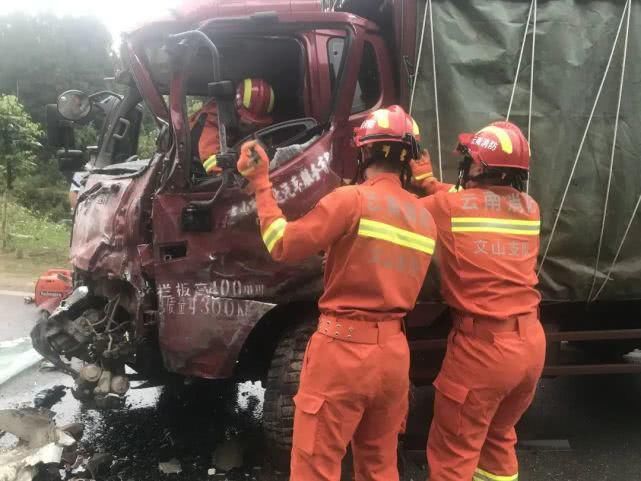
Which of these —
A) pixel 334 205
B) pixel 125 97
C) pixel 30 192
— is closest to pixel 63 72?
pixel 30 192

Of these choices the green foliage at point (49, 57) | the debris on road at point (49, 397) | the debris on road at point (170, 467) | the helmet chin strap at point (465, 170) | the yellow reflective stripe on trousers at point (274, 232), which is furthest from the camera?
the green foliage at point (49, 57)

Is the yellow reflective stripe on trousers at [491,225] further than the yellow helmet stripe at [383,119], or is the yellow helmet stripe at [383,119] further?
the yellow reflective stripe on trousers at [491,225]

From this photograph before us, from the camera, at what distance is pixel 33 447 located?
338 centimetres

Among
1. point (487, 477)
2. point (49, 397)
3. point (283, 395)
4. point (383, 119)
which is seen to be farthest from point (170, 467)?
point (383, 119)

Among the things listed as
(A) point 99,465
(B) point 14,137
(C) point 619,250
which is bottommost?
(B) point 14,137

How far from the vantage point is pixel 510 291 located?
8.96 feet

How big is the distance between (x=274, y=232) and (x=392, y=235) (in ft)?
1.50

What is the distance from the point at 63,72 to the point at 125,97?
4337 cm

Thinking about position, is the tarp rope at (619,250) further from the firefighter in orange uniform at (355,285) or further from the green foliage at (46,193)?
the green foliage at (46,193)

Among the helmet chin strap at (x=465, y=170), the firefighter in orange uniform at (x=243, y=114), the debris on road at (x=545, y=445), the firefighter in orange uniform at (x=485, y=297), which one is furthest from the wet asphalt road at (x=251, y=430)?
→ the firefighter in orange uniform at (x=243, y=114)

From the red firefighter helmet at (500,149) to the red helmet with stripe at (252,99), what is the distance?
125cm

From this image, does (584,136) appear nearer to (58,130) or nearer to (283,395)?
(283,395)

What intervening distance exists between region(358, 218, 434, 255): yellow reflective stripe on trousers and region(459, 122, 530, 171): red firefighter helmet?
1.79 ft

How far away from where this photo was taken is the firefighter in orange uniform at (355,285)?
2.34m
